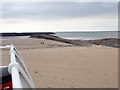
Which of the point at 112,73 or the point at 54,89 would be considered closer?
the point at 54,89

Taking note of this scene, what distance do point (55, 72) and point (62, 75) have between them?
0.47m

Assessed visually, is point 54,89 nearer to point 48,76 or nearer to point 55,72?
point 48,76

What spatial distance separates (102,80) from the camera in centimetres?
600

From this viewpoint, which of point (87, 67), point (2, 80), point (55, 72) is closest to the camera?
point (2, 80)

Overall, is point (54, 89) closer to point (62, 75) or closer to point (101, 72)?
point (62, 75)

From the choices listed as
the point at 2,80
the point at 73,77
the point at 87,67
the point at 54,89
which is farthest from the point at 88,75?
the point at 2,80

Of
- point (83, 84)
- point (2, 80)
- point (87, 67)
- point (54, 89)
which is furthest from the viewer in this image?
point (87, 67)

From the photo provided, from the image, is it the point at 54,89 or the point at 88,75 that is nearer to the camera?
the point at 54,89

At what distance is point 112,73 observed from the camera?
6.79m

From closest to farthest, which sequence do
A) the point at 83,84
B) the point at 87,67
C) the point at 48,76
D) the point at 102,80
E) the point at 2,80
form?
1. the point at 2,80
2. the point at 83,84
3. the point at 102,80
4. the point at 48,76
5. the point at 87,67

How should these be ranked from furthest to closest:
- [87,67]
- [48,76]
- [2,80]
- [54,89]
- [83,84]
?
[87,67]
[48,76]
[83,84]
[54,89]
[2,80]

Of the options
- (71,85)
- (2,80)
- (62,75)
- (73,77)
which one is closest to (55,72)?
(62,75)

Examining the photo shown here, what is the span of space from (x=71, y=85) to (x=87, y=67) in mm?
2370

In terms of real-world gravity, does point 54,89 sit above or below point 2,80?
below
